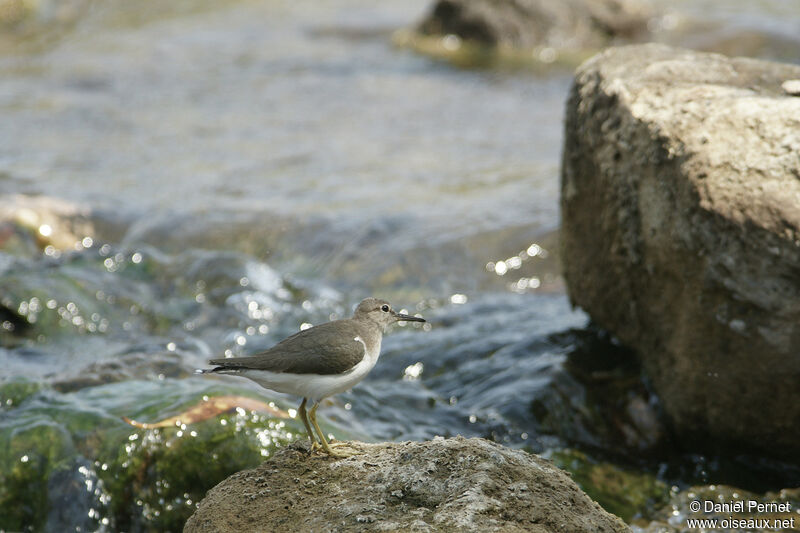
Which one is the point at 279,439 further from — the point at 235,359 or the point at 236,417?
the point at 235,359

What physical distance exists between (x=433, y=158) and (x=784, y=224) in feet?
28.6

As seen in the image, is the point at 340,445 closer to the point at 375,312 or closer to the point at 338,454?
the point at 338,454

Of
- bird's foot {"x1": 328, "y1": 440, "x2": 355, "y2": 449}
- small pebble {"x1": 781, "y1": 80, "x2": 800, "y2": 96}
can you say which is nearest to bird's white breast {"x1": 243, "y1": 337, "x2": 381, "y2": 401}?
bird's foot {"x1": 328, "y1": 440, "x2": 355, "y2": 449}

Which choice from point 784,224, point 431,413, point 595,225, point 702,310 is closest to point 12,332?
point 431,413

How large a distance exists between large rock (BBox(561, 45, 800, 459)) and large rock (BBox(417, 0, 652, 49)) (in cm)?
1243

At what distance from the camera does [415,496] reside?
3.86m

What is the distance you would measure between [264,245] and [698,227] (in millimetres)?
6103

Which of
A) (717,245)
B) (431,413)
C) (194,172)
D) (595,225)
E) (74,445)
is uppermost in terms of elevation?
(717,245)

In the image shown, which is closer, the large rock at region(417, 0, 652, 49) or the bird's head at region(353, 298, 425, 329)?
the bird's head at region(353, 298, 425, 329)

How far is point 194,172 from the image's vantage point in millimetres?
13242

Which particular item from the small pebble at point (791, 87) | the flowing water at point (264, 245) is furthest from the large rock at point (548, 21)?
the small pebble at point (791, 87)

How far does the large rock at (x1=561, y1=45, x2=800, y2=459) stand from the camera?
529 centimetres

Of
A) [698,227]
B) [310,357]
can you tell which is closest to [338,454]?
[310,357]

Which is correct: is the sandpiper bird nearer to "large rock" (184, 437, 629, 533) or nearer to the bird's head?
"large rock" (184, 437, 629, 533)
